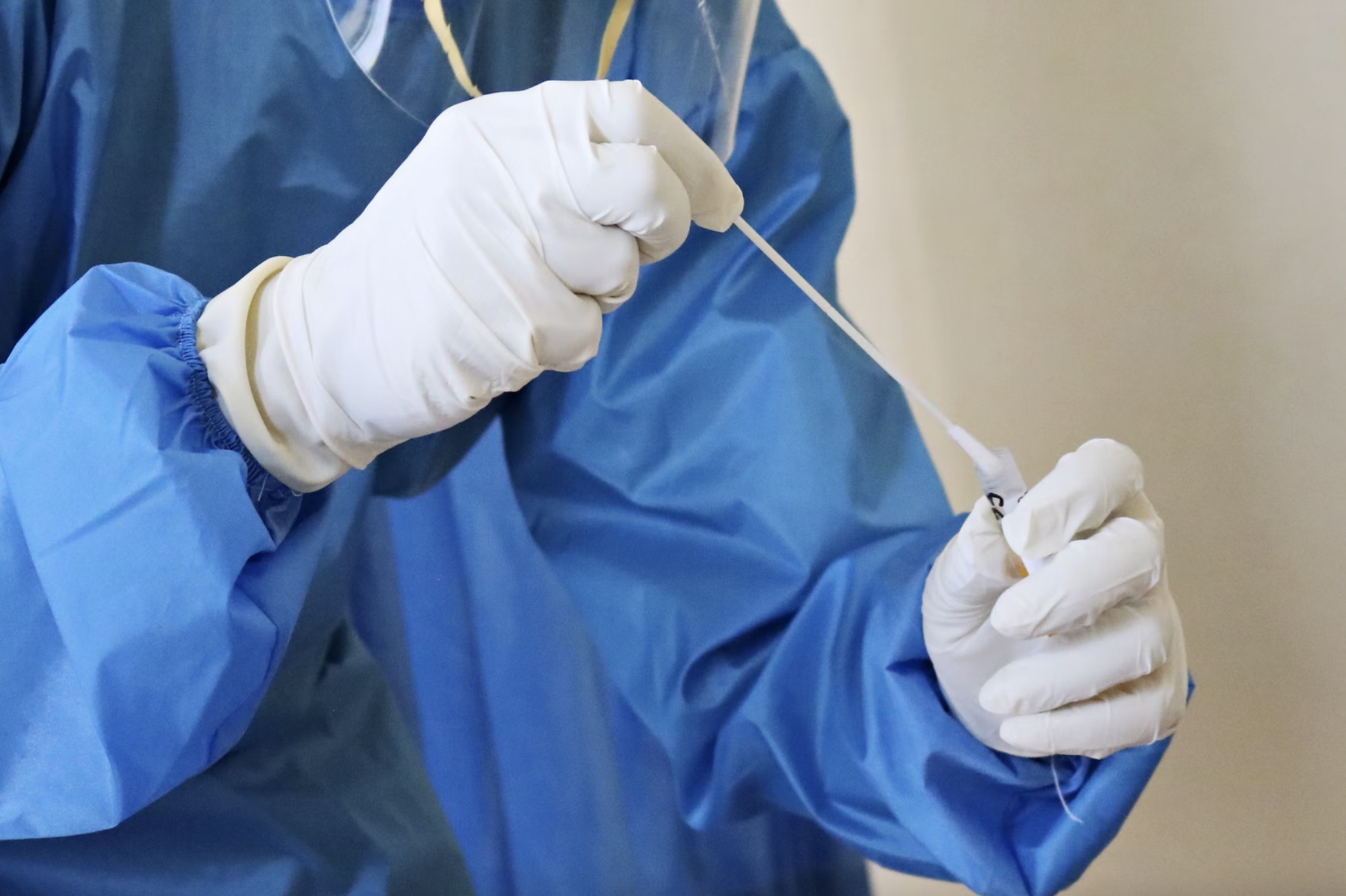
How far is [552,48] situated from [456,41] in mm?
63

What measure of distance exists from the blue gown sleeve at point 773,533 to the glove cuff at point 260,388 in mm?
274

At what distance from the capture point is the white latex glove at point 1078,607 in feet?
1.69

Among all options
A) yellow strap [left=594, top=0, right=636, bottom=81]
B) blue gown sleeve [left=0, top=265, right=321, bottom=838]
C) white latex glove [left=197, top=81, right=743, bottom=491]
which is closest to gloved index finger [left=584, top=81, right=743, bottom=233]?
white latex glove [left=197, top=81, right=743, bottom=491]

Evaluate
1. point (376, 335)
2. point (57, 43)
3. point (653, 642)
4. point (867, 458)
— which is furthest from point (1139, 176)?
point (57, 43)

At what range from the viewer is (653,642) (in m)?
0.73

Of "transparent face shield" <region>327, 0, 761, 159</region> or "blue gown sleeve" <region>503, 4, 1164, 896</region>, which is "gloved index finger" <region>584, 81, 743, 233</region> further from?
"blue gown sleeve" <region>503, 4, 1164, 896</region>

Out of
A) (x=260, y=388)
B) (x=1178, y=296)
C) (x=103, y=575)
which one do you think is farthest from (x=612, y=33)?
(x=1178, y=296)

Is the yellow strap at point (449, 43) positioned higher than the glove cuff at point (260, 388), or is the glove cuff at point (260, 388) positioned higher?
the yellow strap at point (449, 43)

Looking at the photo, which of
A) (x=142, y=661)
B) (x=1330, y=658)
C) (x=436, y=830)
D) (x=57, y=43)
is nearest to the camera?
(x=142, y=661)

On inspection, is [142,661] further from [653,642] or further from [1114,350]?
[1114,350]

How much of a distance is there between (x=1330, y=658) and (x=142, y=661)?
81 cm

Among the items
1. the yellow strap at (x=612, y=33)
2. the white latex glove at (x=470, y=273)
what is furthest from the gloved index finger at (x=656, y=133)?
the yellow strap at (x=612, y=33)

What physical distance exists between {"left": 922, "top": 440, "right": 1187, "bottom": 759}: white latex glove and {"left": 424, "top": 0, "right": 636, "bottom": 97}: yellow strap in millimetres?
320

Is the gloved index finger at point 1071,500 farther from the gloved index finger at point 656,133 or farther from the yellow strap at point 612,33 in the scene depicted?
the yellow strap at point 612,33
